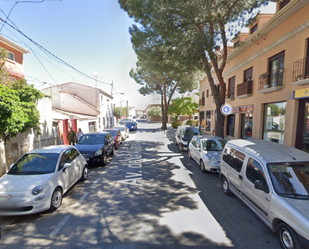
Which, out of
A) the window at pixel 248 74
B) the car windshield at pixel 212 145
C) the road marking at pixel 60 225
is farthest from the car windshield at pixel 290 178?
the window at pixel 248 74

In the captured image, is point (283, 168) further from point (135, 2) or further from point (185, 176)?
point (135, 2)

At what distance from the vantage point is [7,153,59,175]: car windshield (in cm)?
429

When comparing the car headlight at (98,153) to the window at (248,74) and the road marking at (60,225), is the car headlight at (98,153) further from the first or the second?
the window at (248,74)

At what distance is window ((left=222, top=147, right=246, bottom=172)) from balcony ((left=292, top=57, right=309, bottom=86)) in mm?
5314

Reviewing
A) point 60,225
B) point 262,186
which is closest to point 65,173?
point 60,225

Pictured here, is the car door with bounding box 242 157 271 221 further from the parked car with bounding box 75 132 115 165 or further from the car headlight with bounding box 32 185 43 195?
the parked car with bounding box 75 132 115 165

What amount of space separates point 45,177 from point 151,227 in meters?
2.88

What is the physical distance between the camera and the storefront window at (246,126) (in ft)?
39.0

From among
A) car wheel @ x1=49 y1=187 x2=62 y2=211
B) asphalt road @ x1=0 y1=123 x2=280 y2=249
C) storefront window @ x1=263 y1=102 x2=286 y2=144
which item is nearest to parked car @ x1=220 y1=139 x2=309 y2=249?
asphalt road @ x1=0 y1=123 x2=280 y2=249

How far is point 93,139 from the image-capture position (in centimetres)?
855

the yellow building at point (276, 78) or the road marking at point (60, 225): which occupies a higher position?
the yellow building at point (276, 78)

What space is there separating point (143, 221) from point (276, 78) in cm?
1029

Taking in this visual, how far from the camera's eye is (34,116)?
22.3ft

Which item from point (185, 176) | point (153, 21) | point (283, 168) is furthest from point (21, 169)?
point (153, 21)
